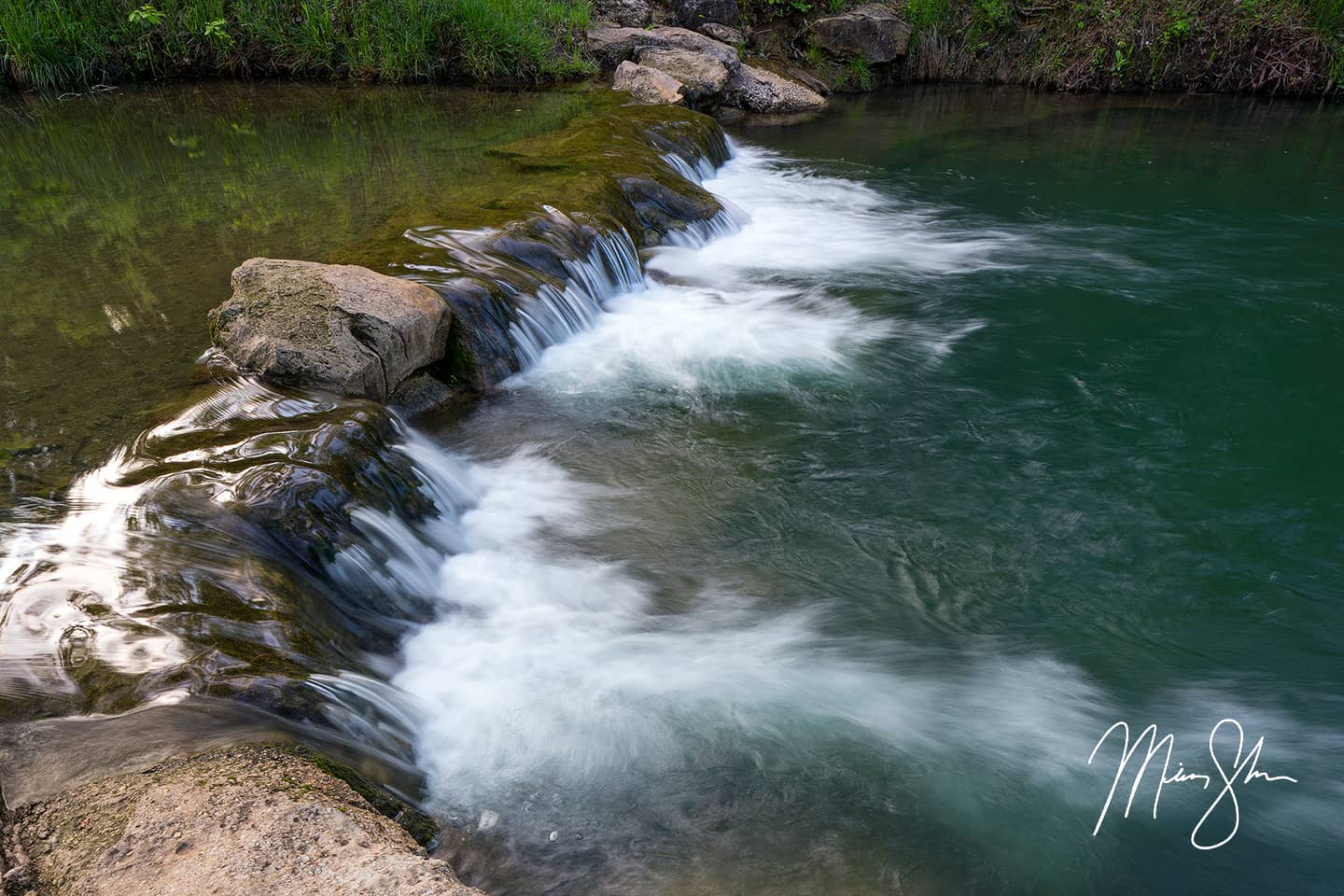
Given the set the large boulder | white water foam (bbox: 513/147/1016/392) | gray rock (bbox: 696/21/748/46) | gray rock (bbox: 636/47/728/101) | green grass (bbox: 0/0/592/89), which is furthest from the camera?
the large boulder

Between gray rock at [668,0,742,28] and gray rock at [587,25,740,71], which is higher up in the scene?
gray rock at [668,0,742,28]

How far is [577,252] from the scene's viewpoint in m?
7.01

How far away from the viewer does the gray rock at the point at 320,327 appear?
4617mm

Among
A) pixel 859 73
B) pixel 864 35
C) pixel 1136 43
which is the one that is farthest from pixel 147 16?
pixel 1136 43

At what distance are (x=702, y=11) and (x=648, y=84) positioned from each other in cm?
453

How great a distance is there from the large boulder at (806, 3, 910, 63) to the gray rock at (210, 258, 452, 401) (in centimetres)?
1390

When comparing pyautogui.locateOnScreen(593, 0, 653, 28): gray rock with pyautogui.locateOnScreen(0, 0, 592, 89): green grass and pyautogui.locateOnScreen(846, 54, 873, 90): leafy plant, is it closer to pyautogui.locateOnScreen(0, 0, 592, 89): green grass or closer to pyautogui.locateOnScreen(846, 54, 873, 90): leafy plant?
pyautogui.locateOnScreen(0, 0, 592, 89): green grass

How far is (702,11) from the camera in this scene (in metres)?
16.3

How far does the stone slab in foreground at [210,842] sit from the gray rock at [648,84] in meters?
11.5

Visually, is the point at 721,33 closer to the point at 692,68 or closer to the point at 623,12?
the point at 623,12

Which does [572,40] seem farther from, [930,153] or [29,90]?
[29,90]

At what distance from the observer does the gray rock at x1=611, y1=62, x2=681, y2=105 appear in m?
12.5

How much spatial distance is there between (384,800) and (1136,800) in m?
2.48

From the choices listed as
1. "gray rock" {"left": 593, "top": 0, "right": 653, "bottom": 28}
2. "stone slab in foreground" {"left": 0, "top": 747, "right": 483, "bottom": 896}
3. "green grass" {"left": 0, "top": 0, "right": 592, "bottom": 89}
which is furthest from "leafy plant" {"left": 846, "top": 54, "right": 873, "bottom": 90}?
"stone slab in foreground" {"left": 0, "top": 747, "right": 483, "bottom": 896}
